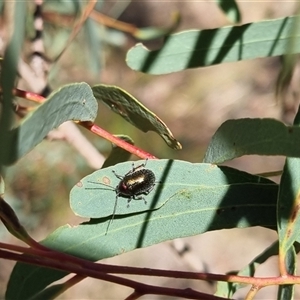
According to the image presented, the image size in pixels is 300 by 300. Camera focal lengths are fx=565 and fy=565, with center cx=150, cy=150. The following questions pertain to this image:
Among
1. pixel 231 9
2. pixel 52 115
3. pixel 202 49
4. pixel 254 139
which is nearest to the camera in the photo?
pixel 52 115

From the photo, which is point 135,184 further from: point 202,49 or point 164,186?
point 202,49

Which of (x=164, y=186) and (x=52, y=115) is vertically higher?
(x=52, y=115)

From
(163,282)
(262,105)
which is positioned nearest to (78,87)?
(163,282)

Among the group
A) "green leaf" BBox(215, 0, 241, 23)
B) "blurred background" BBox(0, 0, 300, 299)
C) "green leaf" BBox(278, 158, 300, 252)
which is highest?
"green leaf" BBox(215, 0, 241, 23)

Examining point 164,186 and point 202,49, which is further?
point 202,49

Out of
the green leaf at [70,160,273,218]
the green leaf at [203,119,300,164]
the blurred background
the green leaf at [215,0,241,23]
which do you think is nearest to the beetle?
the green leaf at [70,160,273,218]

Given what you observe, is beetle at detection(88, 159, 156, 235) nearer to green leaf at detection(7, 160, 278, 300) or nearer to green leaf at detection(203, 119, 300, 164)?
green leaf at detection(7, 160, 278, 300)

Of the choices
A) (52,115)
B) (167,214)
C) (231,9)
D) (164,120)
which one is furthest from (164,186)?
(164,120)

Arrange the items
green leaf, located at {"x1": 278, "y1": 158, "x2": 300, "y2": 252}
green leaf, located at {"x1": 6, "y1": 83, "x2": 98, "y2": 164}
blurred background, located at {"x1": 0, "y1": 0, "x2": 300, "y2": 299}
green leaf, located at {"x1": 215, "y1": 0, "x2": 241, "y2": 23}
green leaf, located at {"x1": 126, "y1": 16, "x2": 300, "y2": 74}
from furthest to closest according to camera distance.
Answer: blurred background, located at {"x1": 0, "y1": 0, "x2": 300, "y2": 299} < green leaf, located at {"x1": 215, "y1": 0, "x2": 241, "y2": 23} < green leaf, located at {"x1": 126, "y1": 16, "x2": 300, "y2": 74} < green leaf, located at {"x1": 278, "y1": 158, "x2": 300, "y2": 252} < green leaf, located at {"x1": 6, "y1": 83, "x2": 98, "y2": 164}
